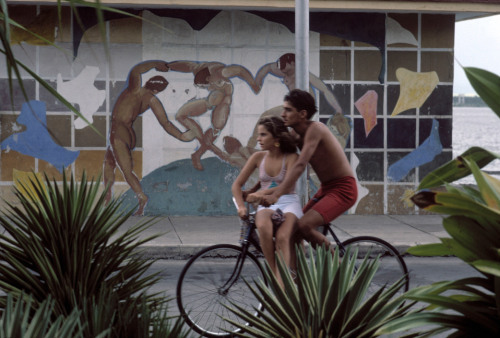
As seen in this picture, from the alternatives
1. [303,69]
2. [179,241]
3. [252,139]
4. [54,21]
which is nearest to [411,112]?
[252,139]

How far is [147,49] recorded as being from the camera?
560 inches

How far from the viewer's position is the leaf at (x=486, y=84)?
2440 millimetres

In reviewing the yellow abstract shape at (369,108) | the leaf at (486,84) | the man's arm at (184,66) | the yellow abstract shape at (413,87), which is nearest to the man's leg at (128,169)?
the man's arm at (184,66)

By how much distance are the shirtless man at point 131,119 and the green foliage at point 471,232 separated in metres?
11.8

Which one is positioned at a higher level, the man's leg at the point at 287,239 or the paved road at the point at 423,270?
the man's leg at the point at 287,239

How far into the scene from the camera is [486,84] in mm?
2453

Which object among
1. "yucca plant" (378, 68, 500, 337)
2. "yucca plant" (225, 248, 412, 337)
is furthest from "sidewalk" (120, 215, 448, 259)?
→ "yucca plant" (378, 68, 500, 337)

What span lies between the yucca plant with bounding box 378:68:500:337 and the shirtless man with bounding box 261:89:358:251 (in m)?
3.44

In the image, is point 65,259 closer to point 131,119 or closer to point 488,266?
point 488,266

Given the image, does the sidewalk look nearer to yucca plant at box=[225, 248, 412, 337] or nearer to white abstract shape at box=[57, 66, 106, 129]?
white abstract shape at box=[57, 66, 106, 129]

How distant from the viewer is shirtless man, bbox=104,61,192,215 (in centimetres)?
1421

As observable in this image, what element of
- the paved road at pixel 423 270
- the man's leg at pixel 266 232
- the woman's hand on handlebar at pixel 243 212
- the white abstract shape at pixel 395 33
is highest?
the white abstract shape at pixel 395 33

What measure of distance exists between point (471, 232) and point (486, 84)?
1.42 ft

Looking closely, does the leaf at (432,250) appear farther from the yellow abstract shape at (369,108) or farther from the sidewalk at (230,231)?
the yellow abstract shape at (369,108)
